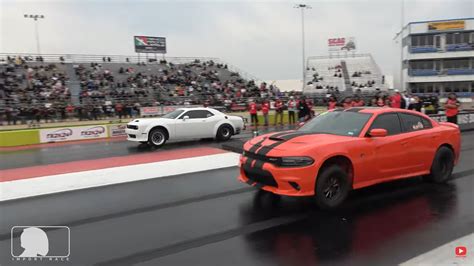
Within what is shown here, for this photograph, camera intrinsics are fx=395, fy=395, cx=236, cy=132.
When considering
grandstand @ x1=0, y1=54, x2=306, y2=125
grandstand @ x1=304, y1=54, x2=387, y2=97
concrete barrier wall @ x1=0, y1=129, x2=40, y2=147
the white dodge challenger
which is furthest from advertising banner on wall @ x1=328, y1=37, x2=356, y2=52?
concrete barrier wall @ x1=0, y1=129, x2=40, y2=147

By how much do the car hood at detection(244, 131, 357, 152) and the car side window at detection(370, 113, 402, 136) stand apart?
71 centimetres

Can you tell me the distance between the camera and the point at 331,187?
5.77 meters

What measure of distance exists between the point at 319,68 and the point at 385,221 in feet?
203

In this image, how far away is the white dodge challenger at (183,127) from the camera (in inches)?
540

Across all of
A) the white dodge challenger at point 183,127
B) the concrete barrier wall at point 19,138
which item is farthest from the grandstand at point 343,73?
the concrete barrier wall at point 19,138

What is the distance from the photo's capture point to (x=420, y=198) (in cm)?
635

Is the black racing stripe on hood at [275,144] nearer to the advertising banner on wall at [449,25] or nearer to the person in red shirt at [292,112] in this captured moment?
the person in red shirt at [292,112]

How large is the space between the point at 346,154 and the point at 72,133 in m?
15.3

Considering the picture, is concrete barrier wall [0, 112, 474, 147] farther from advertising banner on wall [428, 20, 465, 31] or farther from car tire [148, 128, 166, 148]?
advertising banner on wall [428, 20, 465, 31]

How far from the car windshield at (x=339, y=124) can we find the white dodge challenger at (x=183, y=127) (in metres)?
7.97

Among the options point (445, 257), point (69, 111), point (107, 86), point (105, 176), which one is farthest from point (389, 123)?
point (107, 86)

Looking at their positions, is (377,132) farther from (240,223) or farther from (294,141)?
(240,223)

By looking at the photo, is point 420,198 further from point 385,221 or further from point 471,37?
point 471,37

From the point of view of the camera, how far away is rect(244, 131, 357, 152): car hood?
568 cm
